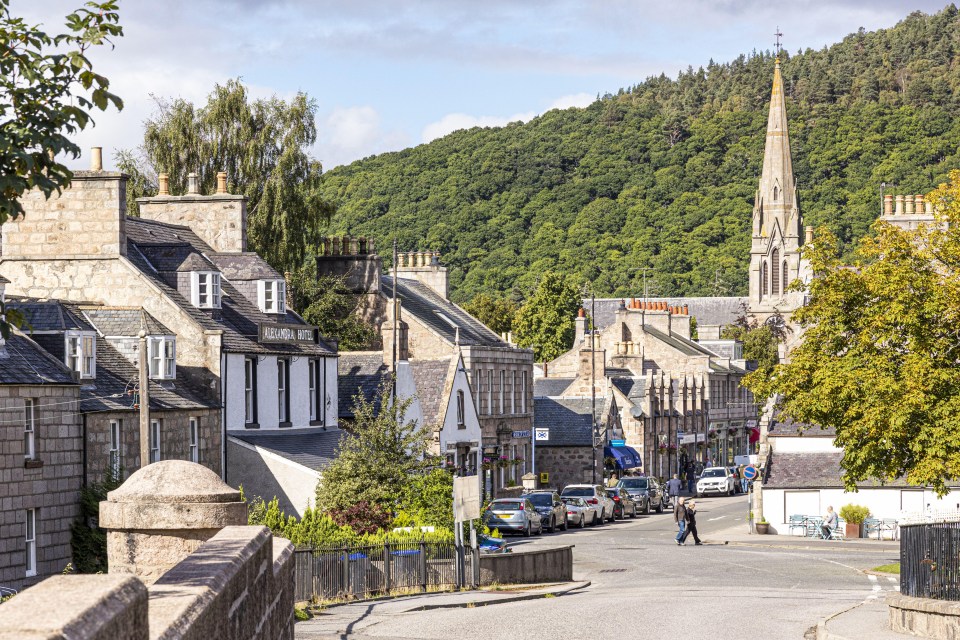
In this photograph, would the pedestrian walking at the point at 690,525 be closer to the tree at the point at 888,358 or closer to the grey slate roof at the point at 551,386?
the tree at the point at 888,358

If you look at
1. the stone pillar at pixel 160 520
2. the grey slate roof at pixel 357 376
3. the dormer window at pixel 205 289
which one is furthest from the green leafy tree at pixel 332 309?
the stone pillar at pixel 160 520

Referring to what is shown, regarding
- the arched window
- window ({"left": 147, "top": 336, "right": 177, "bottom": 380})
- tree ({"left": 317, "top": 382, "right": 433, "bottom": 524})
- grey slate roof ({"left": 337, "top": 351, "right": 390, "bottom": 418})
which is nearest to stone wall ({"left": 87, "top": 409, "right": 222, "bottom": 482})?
window ({"left": 147, "top": 336, "right": 177, "bottom": 380})

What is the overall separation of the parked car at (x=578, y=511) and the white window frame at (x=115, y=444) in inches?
917

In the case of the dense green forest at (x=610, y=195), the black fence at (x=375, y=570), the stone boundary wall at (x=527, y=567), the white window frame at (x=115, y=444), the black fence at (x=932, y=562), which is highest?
the dense green forest at (x=610, y=195)

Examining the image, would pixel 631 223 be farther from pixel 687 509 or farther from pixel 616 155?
pixel 687 509

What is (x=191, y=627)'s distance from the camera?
6.23 m

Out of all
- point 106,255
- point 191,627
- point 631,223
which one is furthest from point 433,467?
point 631,223

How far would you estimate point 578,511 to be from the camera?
55.2m

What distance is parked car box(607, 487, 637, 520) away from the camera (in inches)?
2396

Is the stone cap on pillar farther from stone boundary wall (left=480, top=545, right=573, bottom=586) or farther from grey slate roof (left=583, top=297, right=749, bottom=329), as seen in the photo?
grey slate roof (left=583, top=297, right=749, bottom=329)

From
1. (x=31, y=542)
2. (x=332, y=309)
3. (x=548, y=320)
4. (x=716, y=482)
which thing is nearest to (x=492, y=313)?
(x=548, y=320)

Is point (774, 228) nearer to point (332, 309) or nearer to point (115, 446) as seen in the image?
point (332, 309)

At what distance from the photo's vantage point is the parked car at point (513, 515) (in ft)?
158

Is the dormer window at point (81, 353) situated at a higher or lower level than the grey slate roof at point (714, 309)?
lower
